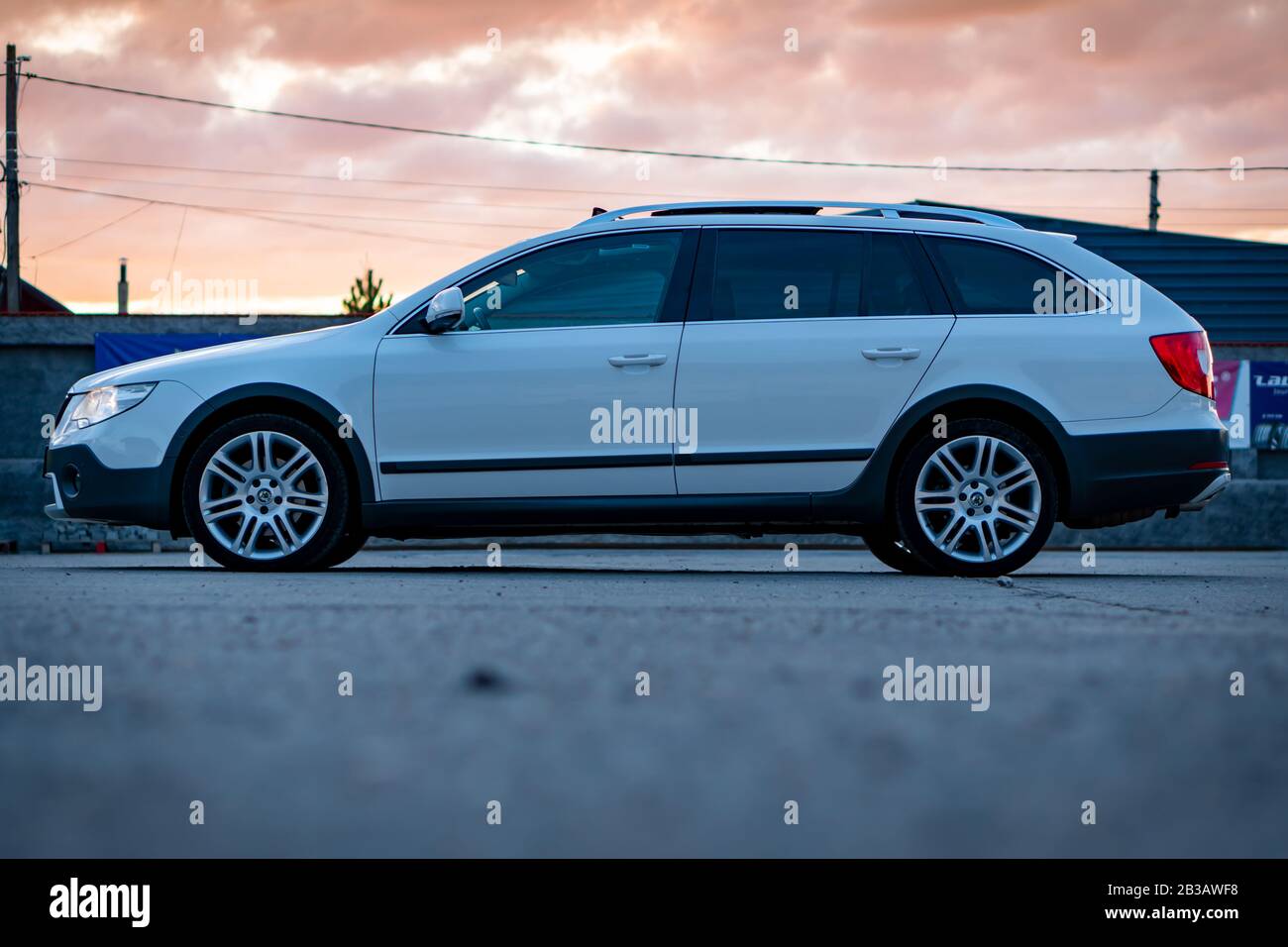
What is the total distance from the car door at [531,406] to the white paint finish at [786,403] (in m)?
0.15

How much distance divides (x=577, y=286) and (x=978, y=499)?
2043 millimetres

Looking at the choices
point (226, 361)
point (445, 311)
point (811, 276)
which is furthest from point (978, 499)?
point (226, 361)

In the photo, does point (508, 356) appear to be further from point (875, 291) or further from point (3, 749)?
point (3, 749)

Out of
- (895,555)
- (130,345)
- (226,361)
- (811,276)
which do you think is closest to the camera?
(226,361)

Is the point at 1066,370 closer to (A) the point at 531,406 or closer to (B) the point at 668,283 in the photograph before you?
(B) the point at 668,283

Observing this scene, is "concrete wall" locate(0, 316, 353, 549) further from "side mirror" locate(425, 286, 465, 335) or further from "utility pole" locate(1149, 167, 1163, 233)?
"utility pole" locate(1149, 167, 1163, 233)

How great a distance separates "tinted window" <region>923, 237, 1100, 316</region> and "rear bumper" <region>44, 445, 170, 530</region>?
12.1ft

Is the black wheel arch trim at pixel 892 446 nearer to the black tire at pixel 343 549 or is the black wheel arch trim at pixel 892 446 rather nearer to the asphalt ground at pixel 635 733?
the asphalt ground at pixel 635 733

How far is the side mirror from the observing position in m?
6.73

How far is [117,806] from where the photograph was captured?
2229 millimetres

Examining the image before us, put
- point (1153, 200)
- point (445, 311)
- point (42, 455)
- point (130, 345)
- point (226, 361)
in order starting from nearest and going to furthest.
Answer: point (445, 311) < point (226, 361) < point (130, 345) < point (42, 455) < point (1153, 200)

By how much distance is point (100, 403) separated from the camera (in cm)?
715
